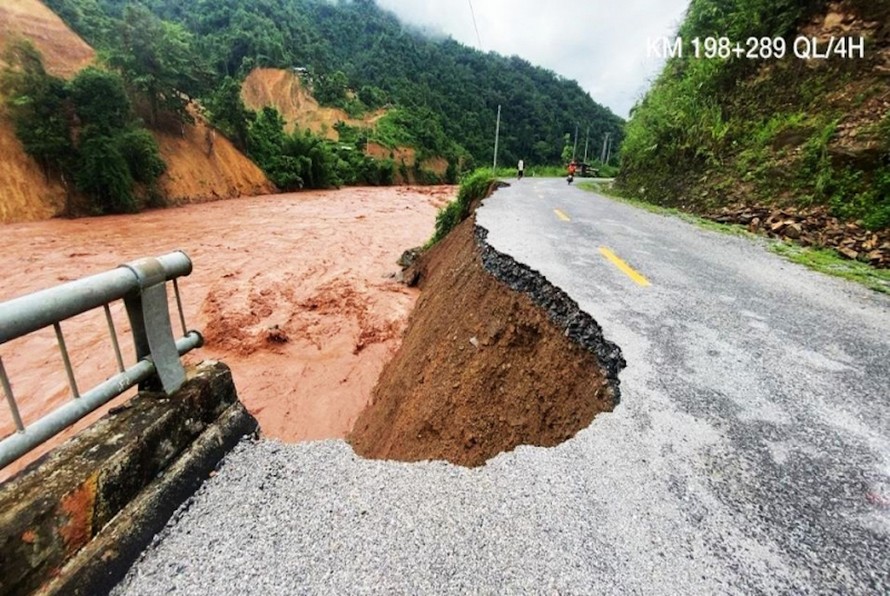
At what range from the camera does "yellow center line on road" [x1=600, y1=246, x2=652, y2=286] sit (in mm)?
4020

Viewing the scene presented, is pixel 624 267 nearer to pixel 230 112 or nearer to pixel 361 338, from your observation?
pixel 361 338

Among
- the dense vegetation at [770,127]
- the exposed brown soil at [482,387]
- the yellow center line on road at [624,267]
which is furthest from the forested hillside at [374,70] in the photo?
the yellow center line on road at [624,267]

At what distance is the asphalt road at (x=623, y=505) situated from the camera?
4.30 ft

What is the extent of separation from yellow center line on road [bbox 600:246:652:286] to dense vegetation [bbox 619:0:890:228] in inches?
144

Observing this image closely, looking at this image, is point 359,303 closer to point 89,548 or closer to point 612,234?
point 612,234

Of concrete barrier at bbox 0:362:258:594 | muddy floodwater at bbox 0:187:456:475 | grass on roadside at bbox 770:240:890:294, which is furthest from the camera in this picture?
muddy floodwater at bbox 0:187:456:475

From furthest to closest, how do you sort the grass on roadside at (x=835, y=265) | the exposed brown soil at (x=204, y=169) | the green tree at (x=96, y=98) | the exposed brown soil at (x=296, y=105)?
1. the exposed brown soil at (x=296, y=105)
2. the exposed brown soil at (x=204, y=169)
3. the green tree at (x=96, y=98)
4. the grass on roadside at (x=835, y=265)

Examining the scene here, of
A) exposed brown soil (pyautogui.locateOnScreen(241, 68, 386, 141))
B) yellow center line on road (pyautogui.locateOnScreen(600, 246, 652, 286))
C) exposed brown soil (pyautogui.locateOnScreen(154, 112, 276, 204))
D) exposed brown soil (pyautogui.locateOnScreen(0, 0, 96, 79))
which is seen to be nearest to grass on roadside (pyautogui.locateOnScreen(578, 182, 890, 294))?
yellow center line on road (pyautogui.locateOnScreen(600, 246, 652, 286))

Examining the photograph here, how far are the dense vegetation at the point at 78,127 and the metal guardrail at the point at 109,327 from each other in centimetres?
1919

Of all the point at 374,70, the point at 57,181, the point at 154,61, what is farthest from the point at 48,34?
the point at 374,70

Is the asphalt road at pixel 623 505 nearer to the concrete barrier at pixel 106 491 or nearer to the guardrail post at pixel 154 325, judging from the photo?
the concrete barrier at pixel 106 491

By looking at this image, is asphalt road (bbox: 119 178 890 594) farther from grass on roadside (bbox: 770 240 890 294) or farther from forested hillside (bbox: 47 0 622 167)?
forested hillside (bbox: 47 0 622 167)

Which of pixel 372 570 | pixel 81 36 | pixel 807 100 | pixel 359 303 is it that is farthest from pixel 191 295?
pixel 81 36

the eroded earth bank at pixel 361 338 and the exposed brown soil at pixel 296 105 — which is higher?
the exposed brown soil at pixel 296 105
